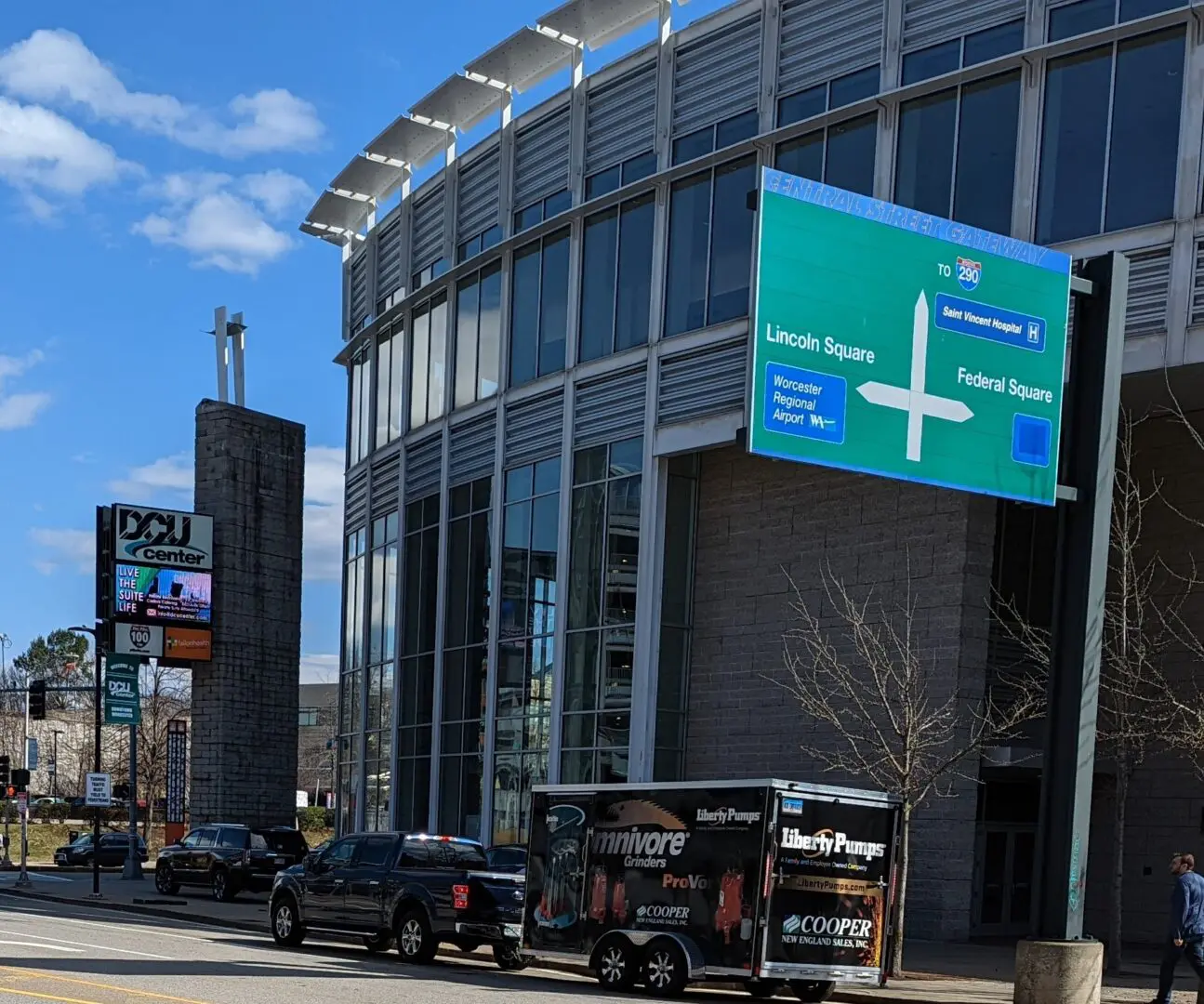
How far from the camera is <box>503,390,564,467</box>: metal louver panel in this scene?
34.1m

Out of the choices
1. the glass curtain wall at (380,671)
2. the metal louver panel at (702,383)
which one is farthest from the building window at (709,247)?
the glass curtain wall at (380,671)

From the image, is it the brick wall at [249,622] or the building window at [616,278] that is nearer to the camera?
the building window at [616,278]

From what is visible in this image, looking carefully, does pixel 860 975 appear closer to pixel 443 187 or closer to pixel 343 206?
pixel 443 187

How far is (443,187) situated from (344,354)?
8439 mm

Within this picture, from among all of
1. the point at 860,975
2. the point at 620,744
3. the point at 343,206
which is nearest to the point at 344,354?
the point at 343,206

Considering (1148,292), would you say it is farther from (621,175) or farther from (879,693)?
(621,175)

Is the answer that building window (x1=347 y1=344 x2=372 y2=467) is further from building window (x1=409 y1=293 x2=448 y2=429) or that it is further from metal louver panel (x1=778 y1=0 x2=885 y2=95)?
metal louver panel (x1=778 y1=0 x2=885 y2=95)

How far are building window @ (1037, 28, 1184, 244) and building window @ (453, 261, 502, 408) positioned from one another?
14021mm

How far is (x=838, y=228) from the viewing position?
16.6 m

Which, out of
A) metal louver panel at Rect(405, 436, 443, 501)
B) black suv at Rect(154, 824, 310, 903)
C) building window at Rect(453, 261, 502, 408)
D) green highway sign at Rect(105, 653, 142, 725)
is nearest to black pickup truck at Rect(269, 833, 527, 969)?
black suv at Rect(154, 824, 310, 903)

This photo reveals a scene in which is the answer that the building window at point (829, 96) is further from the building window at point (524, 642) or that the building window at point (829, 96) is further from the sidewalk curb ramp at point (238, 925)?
the sidewalk curb ramp at point (238, 925)

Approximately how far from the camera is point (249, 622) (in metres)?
51.7

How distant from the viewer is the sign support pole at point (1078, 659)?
16.0 m

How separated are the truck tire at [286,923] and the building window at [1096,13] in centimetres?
→ 1679
